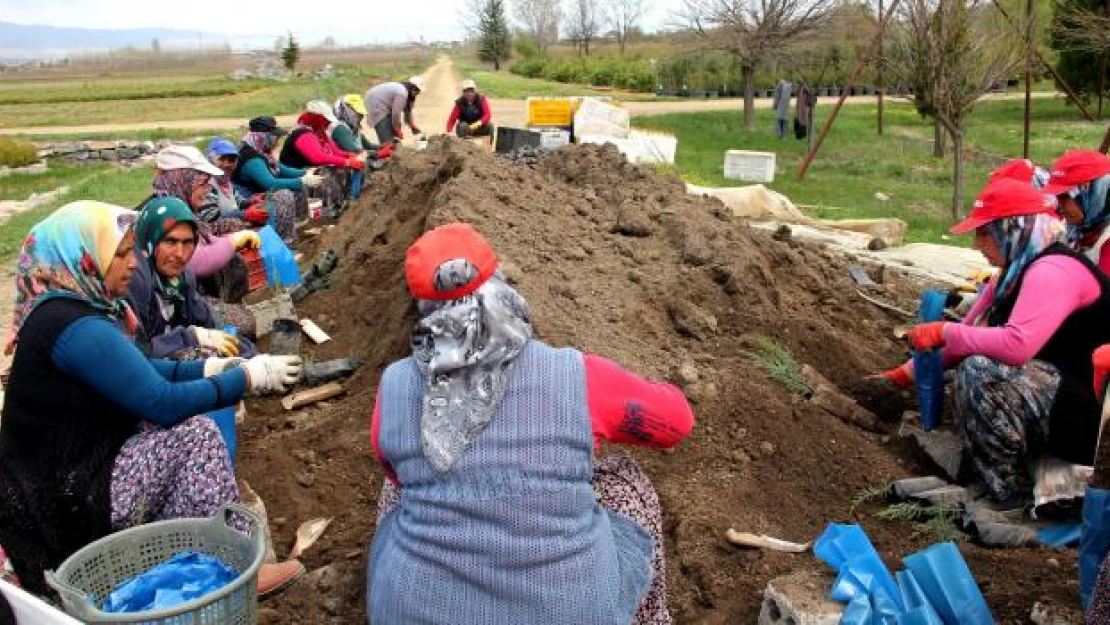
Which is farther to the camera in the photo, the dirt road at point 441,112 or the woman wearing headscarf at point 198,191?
the dirt road at point 441,112

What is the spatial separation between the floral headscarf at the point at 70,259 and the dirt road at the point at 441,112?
17349mm

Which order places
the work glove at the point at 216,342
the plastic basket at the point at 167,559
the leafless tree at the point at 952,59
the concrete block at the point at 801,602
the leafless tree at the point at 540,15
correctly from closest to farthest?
the plastic basket at the point at 167,559
the concrete block at the point at 801,602
the work glove at the point at 216,342
the leafless tree at the point at 952,59
the leafless tree at the point at 540,15

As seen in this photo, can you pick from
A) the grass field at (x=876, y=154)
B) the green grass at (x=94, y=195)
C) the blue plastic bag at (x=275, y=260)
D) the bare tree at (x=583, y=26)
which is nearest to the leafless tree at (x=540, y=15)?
the bare tree at (x=583, y=26)

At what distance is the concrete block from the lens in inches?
100

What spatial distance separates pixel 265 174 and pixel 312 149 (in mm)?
1085

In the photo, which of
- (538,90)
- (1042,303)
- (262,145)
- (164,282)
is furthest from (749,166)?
(538,90)

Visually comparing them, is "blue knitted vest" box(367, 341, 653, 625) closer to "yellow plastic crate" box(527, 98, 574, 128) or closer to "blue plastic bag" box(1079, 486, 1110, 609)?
"blue plastic bag" box(1079, 486, 1110, 609)

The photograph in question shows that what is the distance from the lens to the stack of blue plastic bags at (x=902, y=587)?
2564 millimetres

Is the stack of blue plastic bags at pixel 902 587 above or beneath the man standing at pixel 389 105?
beneath

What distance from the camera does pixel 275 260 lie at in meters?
6.12

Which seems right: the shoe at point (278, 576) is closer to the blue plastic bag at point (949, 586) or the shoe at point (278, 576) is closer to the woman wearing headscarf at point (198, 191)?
the blue plastic bag at point (949, 586)

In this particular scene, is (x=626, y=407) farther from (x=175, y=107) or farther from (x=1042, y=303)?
(x=175, y=107)

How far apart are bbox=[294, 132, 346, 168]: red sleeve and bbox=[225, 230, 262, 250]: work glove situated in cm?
300

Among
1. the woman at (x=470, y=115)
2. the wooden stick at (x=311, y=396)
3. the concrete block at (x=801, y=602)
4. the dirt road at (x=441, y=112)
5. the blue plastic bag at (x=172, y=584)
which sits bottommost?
the concrete block at (x=801, y=602)
